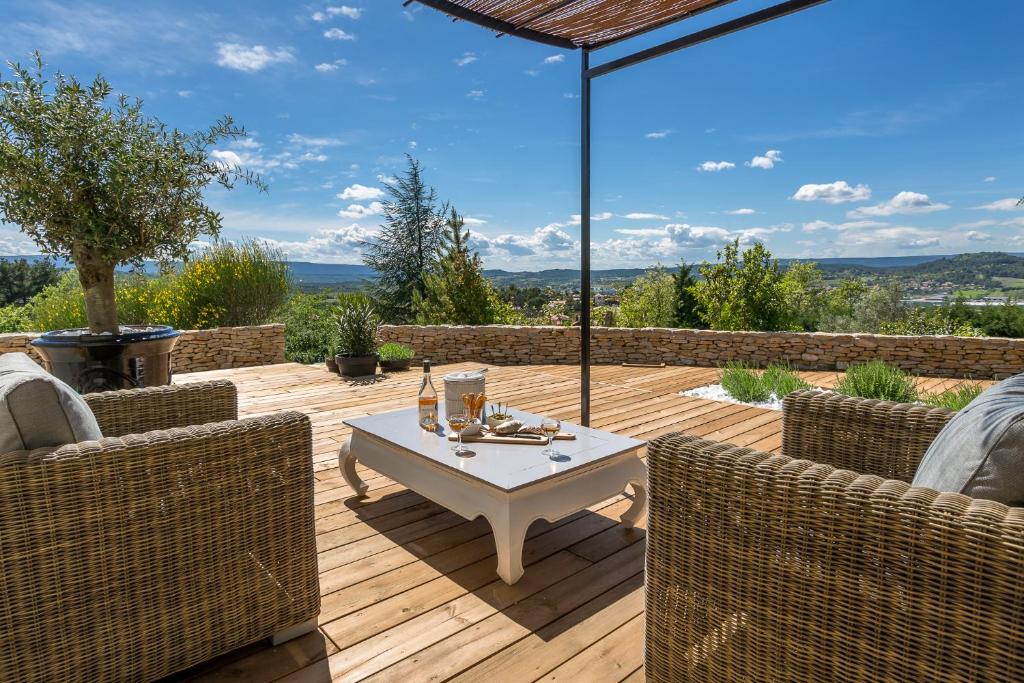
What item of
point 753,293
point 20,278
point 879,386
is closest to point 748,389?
point 879,386

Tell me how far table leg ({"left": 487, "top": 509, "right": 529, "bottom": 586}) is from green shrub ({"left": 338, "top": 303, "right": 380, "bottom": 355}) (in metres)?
4.39

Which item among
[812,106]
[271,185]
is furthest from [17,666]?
[812,106]

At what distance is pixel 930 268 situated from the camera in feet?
54.9

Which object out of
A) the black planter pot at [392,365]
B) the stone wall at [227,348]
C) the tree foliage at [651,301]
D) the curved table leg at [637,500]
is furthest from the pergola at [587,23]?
the tree foliage at [651,301]

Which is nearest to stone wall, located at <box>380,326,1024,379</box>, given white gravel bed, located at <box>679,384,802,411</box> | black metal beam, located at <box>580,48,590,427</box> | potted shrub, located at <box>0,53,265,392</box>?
white gravel bed, located at <box>679,384,802,411</box>

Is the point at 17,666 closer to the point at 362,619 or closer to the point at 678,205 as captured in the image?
the point at 362,619

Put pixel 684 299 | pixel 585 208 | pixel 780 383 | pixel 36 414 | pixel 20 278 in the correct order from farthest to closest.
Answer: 1. pixel 20 278
2. pixel 684 299
3. pixel 780 383
4. pixel 585 208
5. pixel 36 414

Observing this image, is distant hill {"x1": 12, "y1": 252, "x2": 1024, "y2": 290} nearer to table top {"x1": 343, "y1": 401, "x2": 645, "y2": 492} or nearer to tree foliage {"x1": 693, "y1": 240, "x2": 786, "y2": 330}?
tree foliage {"x1": 693, "y1": 240, "x2": 786, "y2": 330}

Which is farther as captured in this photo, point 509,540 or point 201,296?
point 201,296

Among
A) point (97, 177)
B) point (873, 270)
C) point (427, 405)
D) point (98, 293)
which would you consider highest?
point (97, 177)

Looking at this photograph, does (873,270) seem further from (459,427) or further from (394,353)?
(459,427)

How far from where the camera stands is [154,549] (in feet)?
4.33

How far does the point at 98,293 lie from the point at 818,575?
416 centimetres

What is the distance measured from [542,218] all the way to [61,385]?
26564 millimetres
